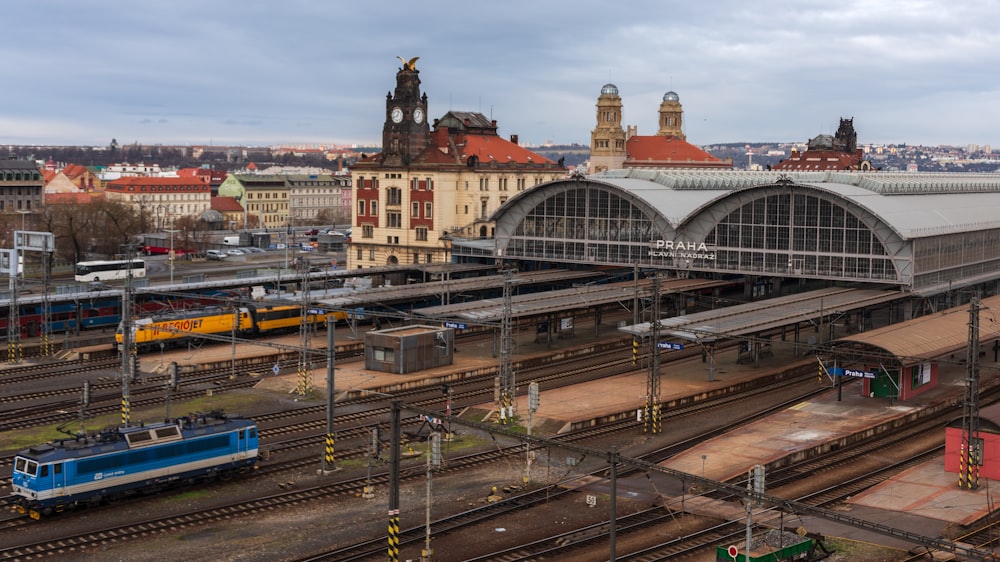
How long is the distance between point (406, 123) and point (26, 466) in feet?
267

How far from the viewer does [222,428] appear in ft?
144

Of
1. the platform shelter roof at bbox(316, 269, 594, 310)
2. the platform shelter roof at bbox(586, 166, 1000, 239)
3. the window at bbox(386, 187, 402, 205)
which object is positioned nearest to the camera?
the platform shelter roof at bbox(316, 269, 594, 310)

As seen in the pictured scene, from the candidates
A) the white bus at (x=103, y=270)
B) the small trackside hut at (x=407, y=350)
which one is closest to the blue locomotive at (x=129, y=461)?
the small trackside hut at (x=407, y=350)

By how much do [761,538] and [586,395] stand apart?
1093 inches

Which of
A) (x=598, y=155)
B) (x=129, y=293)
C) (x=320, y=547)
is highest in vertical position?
(x=598, y=155)

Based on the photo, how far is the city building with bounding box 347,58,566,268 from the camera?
11412 centimetres

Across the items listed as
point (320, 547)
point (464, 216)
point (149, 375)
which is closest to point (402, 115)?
point (464, 216)

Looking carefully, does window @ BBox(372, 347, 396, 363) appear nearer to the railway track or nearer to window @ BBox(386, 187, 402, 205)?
the railway track

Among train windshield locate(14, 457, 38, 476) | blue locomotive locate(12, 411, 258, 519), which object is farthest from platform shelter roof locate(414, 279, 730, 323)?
train windshield locate(14, 457, 38, 476)

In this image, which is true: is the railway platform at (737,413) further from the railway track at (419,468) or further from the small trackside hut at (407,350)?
the railway track at (419,468)

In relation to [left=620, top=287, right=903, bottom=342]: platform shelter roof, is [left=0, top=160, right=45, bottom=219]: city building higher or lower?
higher

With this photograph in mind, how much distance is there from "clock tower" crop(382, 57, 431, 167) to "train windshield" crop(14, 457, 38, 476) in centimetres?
7895

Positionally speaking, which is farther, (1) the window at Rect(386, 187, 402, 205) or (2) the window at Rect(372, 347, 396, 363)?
(1) the window at Rect(386, 187, 402, 205)

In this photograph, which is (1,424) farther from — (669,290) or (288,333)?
(669,290)
